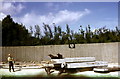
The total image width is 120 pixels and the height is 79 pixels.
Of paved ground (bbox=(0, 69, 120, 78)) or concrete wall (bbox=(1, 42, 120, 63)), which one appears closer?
paved ground (bbox=(0, 69, 120, 78))

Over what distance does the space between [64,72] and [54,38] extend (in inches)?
332

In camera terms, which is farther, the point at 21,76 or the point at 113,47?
the point at 113,47

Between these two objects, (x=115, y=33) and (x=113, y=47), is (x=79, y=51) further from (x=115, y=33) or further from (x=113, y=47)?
(x=115, y=33)

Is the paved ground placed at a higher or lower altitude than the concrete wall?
lower

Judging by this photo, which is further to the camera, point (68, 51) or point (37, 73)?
point (68, 51)

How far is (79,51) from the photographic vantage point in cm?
1386

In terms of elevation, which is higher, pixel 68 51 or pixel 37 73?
pixel 68 51

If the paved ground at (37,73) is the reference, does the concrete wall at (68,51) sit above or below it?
above

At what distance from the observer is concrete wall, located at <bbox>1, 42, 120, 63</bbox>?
1314cm

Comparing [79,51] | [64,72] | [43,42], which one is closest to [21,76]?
[64,72]

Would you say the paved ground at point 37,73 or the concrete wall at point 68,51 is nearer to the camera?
the paved ground at point 37,73

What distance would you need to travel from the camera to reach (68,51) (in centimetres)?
1405

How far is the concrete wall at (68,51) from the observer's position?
517 inches

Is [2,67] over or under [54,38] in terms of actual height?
under
